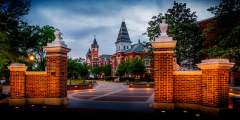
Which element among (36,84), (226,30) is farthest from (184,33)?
(36,84)

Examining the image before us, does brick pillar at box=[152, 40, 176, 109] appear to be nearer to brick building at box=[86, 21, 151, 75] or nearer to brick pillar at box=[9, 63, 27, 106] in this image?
brick pillar at box=[9, 63, 27, 106]

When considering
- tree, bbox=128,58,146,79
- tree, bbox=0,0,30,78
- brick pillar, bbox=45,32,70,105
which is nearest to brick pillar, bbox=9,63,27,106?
brick pillar, bbox=45,32,70,105

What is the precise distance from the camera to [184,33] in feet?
132

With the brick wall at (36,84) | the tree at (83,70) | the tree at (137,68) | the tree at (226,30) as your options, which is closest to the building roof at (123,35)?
the tree at (83,70)

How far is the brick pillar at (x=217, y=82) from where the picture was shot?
13102mm

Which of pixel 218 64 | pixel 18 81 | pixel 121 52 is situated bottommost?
pixel 18 81

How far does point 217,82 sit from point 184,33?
27.5 m

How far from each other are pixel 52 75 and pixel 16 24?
26.7 feet

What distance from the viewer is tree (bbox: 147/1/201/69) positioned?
39.8 m

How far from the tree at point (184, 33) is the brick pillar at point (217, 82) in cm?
2579

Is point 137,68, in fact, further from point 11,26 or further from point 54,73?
point 54,73

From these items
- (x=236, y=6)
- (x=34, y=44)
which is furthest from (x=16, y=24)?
(x=236, y=6)

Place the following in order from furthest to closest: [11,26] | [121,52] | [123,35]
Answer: [123,35]
[121,52]
[11,26]

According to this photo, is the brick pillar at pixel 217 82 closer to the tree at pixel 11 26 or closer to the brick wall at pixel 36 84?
the brick wall at pixel 36 84
